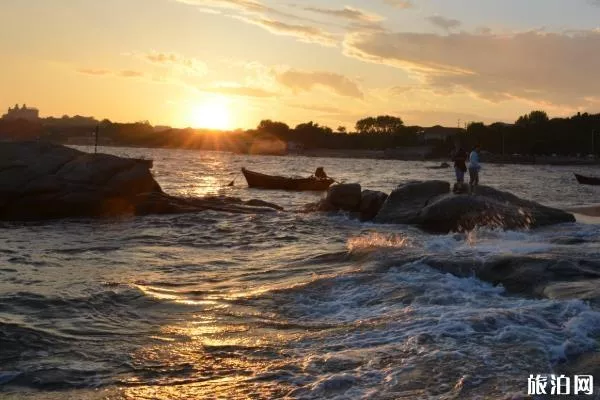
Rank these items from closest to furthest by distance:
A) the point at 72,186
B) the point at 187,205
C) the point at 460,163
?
the point at 72,186 → the point at 460,163 → the point at 187,205

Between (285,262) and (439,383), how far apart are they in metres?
8.07

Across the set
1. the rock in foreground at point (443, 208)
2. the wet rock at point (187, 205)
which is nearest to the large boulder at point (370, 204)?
the rock in foreground at point (443, 208)

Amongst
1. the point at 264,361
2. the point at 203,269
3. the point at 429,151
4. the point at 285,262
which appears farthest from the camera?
the point at 429,151

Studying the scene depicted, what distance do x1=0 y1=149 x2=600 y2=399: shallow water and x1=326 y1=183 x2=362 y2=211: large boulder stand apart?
32.7ft

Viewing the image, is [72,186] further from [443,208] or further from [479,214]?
[479,214]

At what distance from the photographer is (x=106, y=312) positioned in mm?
8898

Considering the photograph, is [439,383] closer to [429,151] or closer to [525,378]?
[525,378]

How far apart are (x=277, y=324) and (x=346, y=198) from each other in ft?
56.8

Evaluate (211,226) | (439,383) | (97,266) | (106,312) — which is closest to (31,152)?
(211,226)

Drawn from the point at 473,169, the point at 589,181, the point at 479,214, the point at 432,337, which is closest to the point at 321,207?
the point at 473,169

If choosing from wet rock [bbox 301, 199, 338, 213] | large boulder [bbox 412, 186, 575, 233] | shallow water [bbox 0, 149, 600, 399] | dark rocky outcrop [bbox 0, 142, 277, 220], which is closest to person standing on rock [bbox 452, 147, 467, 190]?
large boulder [bbox 412, 186, 575, 233]

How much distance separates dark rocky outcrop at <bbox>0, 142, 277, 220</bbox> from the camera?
850 inches

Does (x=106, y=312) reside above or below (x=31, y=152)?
below

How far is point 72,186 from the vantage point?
22.5 m
